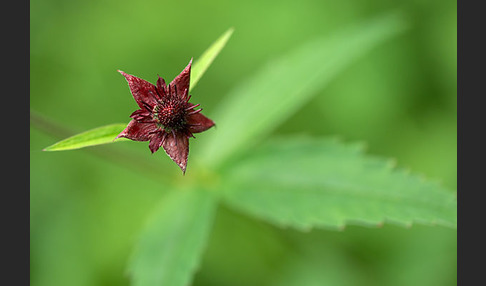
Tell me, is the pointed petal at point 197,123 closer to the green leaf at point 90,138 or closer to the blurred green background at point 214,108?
the green leaf at point 90,138

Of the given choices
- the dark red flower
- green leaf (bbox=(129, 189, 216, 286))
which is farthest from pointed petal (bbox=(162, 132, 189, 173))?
green leaf (bbox=(129, 189, 216, 286))

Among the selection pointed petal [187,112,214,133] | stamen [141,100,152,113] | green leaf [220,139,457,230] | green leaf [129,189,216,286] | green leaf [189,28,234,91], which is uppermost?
green leaf [189,28,234,91]

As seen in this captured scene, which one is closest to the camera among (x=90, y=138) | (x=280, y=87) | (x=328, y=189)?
(x=90, y=138)

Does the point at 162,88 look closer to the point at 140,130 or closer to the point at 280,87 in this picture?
the point at 140,130

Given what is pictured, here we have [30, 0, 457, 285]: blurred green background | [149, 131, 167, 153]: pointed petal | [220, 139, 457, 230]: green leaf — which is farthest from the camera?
[30, 0, 457, 285]: blurred green background

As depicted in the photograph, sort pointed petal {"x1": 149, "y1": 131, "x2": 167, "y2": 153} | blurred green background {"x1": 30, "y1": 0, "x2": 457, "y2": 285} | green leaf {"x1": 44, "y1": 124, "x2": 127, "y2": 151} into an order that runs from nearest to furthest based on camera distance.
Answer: green leaf {"x1": 44, "y1": 124, "x2": 127, "y2": 151} < pointed petal {"x1": 149, "y1": 131, "x2": 167, "y2": 153} < blurred green background {"x1": 30, "y1": 0, "x2": 457, "y2": 285}

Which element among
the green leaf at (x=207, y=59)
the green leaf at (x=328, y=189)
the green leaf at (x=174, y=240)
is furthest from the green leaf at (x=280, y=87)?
the green leaf at (x=207, y=59)

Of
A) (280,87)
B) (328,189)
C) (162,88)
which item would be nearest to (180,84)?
(162,88)

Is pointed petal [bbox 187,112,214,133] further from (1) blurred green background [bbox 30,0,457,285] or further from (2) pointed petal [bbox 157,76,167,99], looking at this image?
(1) blurred green background [bbox 30,0,457,285]
